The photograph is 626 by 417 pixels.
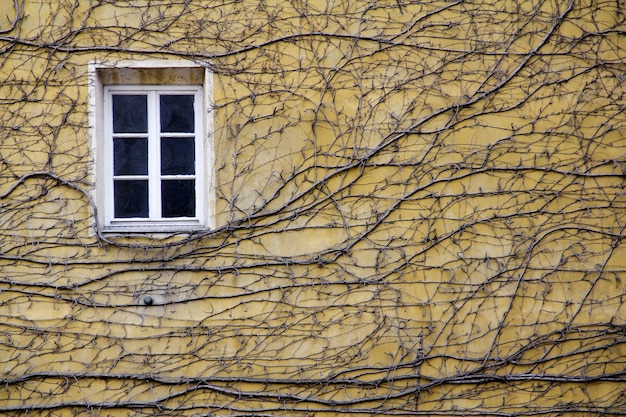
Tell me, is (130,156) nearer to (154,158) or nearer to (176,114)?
(154,158)

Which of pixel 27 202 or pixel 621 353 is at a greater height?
pixel 27 202

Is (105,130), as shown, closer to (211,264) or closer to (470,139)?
(211,264)

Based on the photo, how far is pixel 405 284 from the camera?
5.87 meters

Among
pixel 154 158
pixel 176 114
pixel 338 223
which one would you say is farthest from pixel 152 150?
pixel 338 223

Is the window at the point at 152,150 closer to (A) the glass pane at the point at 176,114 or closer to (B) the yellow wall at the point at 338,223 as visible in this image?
(A) the glass pane at the point at 176,114

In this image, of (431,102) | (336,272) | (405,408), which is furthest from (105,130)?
(405,408)

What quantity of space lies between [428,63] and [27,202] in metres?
2.80

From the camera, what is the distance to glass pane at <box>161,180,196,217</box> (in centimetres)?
601

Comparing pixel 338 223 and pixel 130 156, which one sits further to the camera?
pixel 130 156

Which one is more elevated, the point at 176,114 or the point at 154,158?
the point at 176,114

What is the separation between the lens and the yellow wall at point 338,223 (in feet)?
18.9

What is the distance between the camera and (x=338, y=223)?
5.89 m

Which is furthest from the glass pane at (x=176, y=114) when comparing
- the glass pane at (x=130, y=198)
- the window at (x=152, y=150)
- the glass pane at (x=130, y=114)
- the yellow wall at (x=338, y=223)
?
the glass pane at (x=130, y=198)

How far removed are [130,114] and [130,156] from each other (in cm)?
29
